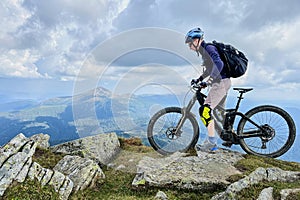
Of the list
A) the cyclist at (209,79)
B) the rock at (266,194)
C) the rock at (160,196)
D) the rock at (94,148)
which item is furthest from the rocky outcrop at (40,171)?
the rock at (266,194)

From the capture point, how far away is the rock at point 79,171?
870 centimetres

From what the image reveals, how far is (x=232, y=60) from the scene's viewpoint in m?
9.55

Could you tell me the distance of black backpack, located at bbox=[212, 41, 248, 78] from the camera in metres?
9.55

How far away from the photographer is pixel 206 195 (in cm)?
801

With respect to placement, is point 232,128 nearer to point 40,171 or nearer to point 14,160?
point 40,171

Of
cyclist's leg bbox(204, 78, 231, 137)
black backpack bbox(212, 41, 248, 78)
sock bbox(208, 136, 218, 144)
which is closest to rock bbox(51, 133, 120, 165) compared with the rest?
sock bbox(208, 136, 218, 144)

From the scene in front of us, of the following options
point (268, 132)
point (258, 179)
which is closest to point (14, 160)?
point (258, 179)

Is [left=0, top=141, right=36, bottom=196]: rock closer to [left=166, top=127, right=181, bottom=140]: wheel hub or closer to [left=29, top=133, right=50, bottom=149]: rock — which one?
[left=29, top=133, right=50, bottom=149]: rock

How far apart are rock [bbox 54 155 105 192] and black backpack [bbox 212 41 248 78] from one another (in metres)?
6.40

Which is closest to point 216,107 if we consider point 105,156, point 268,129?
point 268,129

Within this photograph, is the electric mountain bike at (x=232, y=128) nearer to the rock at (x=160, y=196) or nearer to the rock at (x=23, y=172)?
the rock at (x=160, y=196)

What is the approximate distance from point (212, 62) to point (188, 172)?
4.21m

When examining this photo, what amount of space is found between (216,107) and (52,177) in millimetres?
6865

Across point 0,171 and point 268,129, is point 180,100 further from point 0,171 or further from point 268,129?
point 0,171
